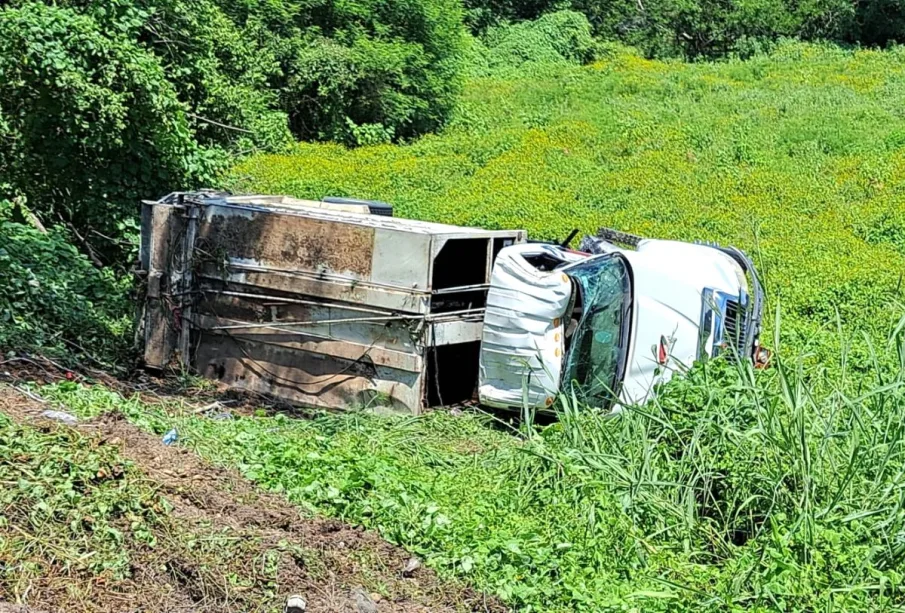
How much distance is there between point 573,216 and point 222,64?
5999mm

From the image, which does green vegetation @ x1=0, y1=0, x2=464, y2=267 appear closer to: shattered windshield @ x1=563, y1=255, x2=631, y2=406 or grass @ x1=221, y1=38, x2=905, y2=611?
grass @ x1=221, y1=38, x2=905, y2=611

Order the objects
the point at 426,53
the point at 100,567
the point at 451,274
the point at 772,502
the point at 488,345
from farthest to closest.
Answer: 1. the point at 426,53
2. the point at 451,274
3. the point at 488,345
4. the point at 772,502
5. the point at 100,567

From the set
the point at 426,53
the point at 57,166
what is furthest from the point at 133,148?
the point at 426,53

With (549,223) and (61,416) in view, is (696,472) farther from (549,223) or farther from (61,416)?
(549,223)

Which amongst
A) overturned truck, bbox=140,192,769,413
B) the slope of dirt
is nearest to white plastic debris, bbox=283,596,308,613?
the slope of dirt

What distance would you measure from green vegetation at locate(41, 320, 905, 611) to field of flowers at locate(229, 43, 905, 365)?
468cm

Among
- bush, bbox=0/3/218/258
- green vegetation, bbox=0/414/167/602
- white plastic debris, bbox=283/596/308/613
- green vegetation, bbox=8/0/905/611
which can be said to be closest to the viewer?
green vegetation, bbox=0/414/167/602

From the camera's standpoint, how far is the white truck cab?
→ 27.0 ft

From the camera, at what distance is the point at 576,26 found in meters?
35.3

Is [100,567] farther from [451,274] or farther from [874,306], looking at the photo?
[874,306]

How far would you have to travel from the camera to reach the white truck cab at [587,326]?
8.23 meters

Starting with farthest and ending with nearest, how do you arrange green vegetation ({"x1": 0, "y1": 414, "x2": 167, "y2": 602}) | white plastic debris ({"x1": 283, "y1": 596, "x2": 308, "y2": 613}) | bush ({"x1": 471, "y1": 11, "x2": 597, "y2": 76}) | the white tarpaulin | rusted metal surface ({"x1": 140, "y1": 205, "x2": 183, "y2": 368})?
bush ({"x1": 471, "y1": 11, "x2": 597, "y2": 76}) < rusted metal surface ({"x1": 140, "y1": 205, "x2": 183, "y2": 368}) < the white tarpaulin < white plastic debris ({"x1": 283, "y1": 596, "x2": 308, "y2": 613}) < green vegetation ({"x1": 0, "y1": 414, "x2": 167, "y2": 602})

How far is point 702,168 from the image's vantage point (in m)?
19.2

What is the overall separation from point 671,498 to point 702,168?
14411mm
